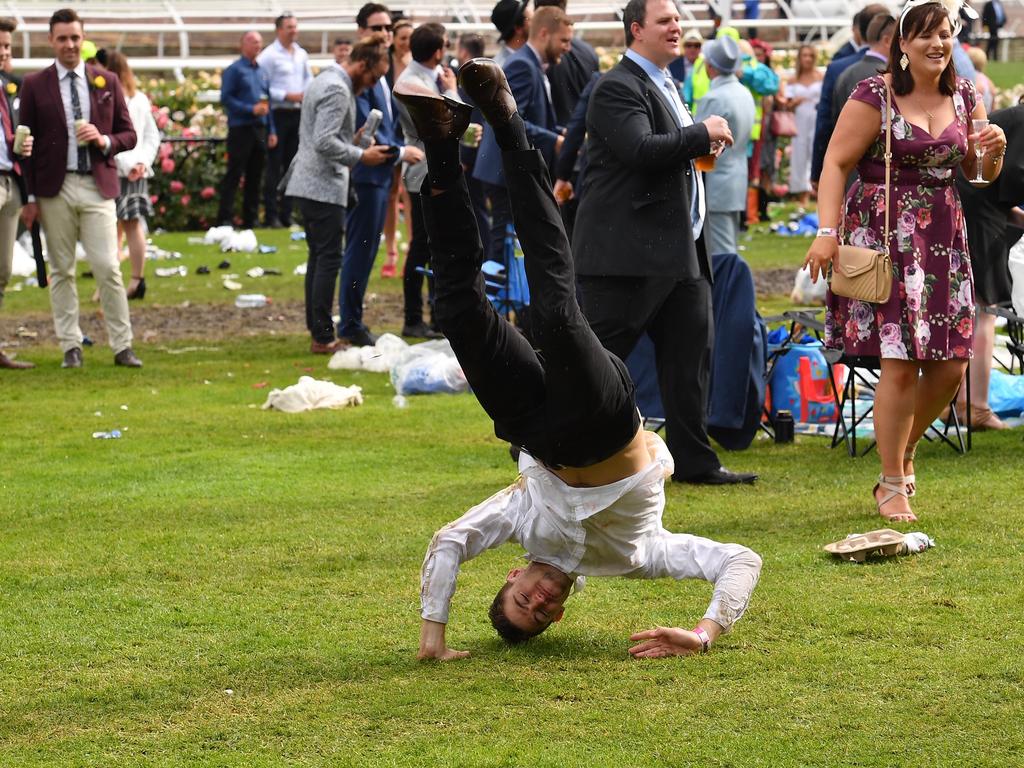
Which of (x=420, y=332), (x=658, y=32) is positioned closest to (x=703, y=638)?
(x=658, y=32)

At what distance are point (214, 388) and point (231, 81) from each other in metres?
9.12

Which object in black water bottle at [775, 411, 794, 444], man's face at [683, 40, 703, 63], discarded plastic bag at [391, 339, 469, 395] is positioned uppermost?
man's face at [683, 40, 703, 63]

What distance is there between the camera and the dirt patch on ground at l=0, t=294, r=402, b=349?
12.7 meters

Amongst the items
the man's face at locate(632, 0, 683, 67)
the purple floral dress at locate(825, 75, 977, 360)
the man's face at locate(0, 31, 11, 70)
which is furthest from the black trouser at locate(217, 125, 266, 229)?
the purple floral dress at locate(825, 75, 977, 360)

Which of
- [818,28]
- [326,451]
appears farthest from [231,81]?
[818,28]

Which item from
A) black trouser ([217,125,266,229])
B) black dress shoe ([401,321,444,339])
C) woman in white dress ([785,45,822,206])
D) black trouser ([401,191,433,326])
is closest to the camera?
black trouser ([401,191,433,326])

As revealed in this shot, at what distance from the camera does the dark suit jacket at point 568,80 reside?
11.5 metres

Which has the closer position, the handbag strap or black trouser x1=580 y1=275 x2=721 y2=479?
the handbag strap

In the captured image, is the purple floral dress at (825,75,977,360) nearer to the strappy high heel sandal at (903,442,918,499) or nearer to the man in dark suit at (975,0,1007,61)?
the strappy high heel sandal at (903,442,918,499)

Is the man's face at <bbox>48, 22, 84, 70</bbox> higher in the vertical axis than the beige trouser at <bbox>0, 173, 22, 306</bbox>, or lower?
higher

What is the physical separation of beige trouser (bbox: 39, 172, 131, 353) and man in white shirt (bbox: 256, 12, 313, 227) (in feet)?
27.9

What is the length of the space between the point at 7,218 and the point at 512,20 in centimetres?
370

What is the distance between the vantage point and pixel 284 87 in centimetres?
1914

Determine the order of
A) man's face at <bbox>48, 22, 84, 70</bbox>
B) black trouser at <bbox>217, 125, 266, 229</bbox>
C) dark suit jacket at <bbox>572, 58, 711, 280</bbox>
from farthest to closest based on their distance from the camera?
black trouser at <bbox>217, 125, 266, 229</bbox>
man's face at <bbox>48, 22, 84, 70</bbox>
dark suit jacket at <bbox>572, 58, 711, 280</bbox>
